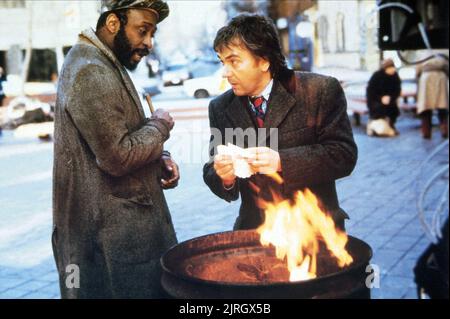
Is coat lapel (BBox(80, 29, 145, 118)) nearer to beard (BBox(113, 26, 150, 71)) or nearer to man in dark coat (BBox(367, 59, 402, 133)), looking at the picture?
beard (BBox(113, 26, 150, 71))

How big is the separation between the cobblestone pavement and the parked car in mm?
19054

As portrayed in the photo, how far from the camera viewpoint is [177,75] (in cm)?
3173

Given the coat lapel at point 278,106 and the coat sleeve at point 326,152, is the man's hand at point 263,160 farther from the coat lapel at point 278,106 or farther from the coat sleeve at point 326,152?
the coat lapel at point 278,106

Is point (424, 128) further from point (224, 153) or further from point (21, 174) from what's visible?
point (224, 153)

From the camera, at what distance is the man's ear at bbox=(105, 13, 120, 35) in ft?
8.79

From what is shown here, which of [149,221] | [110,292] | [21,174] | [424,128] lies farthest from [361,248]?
[424,128]

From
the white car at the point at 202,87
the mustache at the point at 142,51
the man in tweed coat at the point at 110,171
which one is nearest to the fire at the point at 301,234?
the man in tweed coat at the point at 110,171

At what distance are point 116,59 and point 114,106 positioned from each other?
0.99 feet

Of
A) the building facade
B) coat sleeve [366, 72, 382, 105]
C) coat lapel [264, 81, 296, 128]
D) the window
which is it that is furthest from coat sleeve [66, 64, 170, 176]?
the window

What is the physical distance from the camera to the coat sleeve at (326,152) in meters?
2.72

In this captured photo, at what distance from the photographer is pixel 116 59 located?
269 centimetres

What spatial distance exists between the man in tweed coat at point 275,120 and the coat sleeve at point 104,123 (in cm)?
39

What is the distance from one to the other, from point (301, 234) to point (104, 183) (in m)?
0.94

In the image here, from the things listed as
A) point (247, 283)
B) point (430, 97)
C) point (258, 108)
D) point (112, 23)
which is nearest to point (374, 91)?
point (430, 97)
